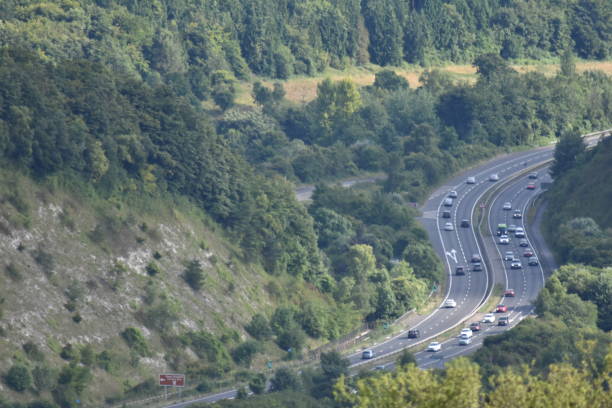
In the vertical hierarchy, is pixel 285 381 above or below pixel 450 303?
above

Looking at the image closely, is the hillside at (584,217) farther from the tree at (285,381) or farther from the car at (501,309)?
the tree at (285,381)

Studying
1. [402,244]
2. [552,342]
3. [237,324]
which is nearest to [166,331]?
[237,324]

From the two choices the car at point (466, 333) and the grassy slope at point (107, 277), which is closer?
the grassy slope at point (107, 277)

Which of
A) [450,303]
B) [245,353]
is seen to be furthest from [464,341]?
[245,353]

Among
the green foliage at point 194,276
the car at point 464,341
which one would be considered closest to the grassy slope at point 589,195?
the car at point 464,341

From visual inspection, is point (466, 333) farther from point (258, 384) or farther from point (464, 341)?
point (258, 384)
